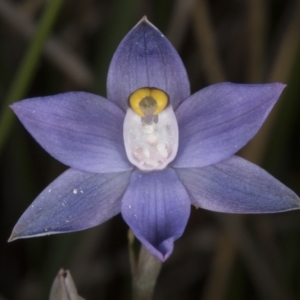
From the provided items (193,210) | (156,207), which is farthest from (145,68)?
(193,210)

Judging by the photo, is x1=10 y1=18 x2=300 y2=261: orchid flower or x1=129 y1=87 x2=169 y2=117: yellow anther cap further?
x1=129 y1=87 x2=169 y2=117: yellow anther cap

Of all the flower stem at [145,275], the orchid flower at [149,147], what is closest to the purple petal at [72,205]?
the orchid flower at [149,147]

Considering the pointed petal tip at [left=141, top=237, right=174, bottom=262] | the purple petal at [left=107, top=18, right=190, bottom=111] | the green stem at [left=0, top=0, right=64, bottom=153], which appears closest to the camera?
the pointed petal tip at [left=141, top=237, right=174, bottom=262]

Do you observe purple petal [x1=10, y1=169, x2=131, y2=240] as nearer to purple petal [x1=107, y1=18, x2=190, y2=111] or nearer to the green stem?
purple petal [x1=107, y1=18, x2=190, y2=111]

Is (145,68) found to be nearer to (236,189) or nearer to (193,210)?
(236,189)

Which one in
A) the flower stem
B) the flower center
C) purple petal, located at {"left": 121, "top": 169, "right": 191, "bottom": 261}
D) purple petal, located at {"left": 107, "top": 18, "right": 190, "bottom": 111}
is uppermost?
purple petal, located at {"left": 107, "top": 18, "right": 190, "bottom": 111}

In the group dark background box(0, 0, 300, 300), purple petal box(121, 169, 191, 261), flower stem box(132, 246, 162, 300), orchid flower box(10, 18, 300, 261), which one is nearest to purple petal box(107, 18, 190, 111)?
orchid flower box(10, 18, 300, 261)
